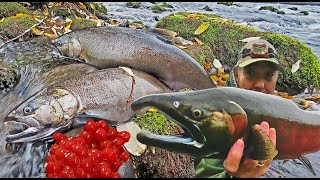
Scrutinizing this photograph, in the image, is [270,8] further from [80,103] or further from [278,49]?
[80,103]

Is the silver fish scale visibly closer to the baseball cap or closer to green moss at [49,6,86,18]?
the baseball cap

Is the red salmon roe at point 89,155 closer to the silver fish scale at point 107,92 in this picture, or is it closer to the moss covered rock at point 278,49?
the silver fish scale at point 107,92

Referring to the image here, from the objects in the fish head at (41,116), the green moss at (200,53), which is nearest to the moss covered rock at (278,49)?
the green moss at (200,53)

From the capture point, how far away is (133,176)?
205 cm

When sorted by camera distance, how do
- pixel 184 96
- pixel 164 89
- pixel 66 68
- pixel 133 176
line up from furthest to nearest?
pixel 66 68 → pixel 164 89 → pixel 133 176 → pixel 184 96

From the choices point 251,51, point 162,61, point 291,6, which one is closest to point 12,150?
point 162,61

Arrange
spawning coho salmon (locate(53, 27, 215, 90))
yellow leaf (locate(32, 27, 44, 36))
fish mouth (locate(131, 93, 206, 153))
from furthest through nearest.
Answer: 1. yellow leaf (locate(32, 27, 44, 36))
2. spawning coho salmon (locate(53, 27, 215, 90))
3. fish mouth (locate(131, 93, 206, 153))

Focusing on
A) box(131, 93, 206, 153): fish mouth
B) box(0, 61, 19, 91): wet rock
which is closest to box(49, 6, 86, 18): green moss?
box(0, 61, 19, 91): wet rock

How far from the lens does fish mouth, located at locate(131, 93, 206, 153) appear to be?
145cm

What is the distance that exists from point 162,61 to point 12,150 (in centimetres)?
114

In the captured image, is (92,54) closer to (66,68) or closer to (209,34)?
Answer: (66,68)

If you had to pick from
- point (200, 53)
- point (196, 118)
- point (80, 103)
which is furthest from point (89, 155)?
point (200, 53)

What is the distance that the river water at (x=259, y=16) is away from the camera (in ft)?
22.8

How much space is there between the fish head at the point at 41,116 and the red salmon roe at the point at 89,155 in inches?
22.9
